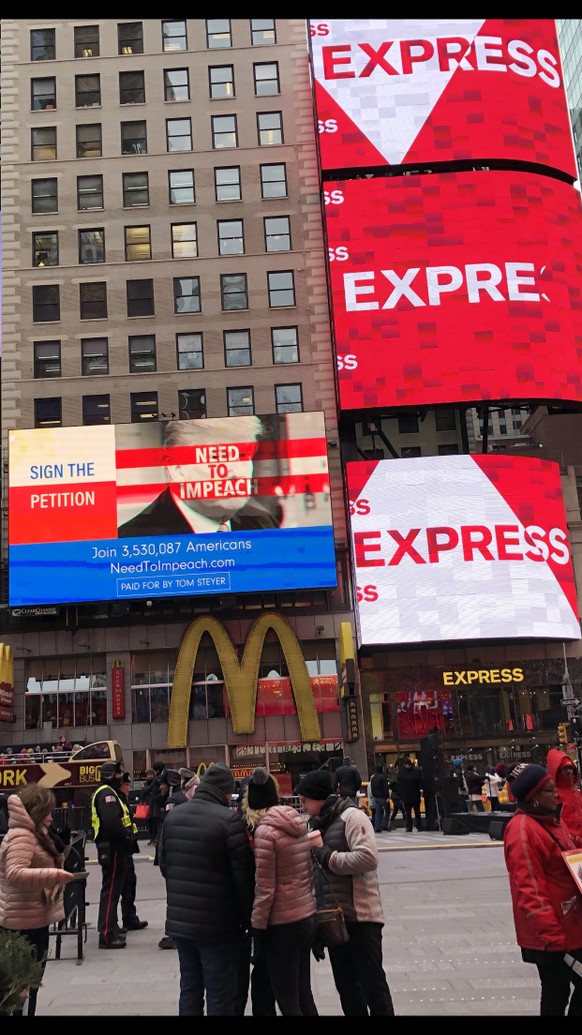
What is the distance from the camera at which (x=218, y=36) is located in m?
51.1

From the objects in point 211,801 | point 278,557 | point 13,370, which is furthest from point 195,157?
point 211,801

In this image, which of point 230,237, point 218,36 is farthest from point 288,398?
point 218,36

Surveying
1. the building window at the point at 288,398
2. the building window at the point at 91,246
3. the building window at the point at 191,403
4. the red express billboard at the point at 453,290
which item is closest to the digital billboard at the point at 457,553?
the red express billboard at the point at 453,290

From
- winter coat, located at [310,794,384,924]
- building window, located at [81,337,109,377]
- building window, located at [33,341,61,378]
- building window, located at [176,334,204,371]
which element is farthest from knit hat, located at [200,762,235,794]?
building window, located at [33,341,61,378]

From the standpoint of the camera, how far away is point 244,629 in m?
44.2

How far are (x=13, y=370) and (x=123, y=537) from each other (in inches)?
418

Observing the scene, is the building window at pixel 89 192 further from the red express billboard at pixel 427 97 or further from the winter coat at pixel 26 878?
the winter coat at pixel 26 878

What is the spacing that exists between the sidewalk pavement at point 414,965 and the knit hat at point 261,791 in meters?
2.15

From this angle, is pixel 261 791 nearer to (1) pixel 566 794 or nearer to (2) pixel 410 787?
(1) pixel 566 794

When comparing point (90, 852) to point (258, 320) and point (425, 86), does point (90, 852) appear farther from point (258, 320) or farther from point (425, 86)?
point (425, 86)

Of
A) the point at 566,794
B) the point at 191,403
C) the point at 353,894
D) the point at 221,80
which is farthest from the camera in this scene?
the point at 221,80

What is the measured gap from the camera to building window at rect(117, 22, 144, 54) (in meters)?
50.9

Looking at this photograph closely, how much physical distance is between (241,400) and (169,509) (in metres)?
6.84

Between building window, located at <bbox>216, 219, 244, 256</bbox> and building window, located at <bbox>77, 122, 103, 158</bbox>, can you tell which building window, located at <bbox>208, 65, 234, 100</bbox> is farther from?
building window, located at <bbox>216, 219, 244, 256</bbox>
